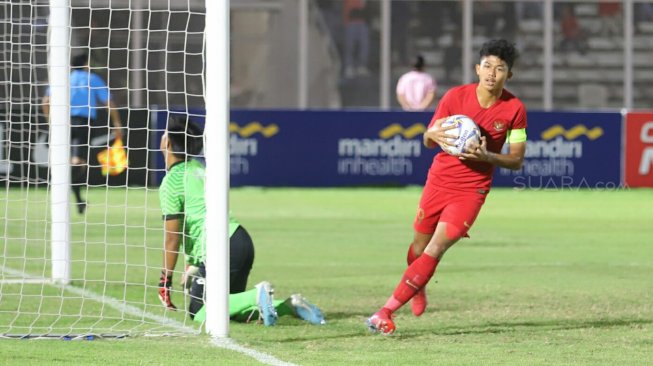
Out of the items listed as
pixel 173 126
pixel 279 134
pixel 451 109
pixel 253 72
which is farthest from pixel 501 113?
pixel 253 72

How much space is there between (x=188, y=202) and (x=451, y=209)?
1944mm

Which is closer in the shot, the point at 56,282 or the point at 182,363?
the point at 182,363

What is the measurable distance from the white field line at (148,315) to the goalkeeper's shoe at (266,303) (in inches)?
20.2

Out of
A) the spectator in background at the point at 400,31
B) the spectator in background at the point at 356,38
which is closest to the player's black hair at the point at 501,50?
the spectator in background at the point at 356,38

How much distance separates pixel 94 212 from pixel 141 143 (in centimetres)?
335

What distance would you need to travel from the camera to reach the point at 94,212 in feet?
64.0

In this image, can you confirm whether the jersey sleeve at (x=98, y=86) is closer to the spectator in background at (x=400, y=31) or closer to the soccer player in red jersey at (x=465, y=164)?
the soccer player in red jersey at (x=465, y=164)

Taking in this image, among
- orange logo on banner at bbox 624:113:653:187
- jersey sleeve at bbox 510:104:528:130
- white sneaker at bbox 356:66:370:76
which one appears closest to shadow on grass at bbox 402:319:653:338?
jersey sleeve at bbox 510:104:528:130

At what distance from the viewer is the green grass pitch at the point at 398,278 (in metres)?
8.09

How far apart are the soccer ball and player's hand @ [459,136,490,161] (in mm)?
24

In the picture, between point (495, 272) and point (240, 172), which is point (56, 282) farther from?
point (240, 172)

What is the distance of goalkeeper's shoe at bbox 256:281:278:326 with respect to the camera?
30.7 feet

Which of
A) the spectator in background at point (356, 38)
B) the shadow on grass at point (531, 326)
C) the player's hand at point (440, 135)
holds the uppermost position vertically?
the spectator in background at point (356, 38)

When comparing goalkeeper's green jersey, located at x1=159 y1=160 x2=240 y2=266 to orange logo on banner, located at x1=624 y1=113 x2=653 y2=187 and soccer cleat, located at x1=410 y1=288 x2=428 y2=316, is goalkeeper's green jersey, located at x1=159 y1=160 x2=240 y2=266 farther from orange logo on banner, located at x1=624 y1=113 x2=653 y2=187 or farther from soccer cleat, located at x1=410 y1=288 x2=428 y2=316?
orange logo on banner, located at x1=624 y1=113 x2=653 y2=187
